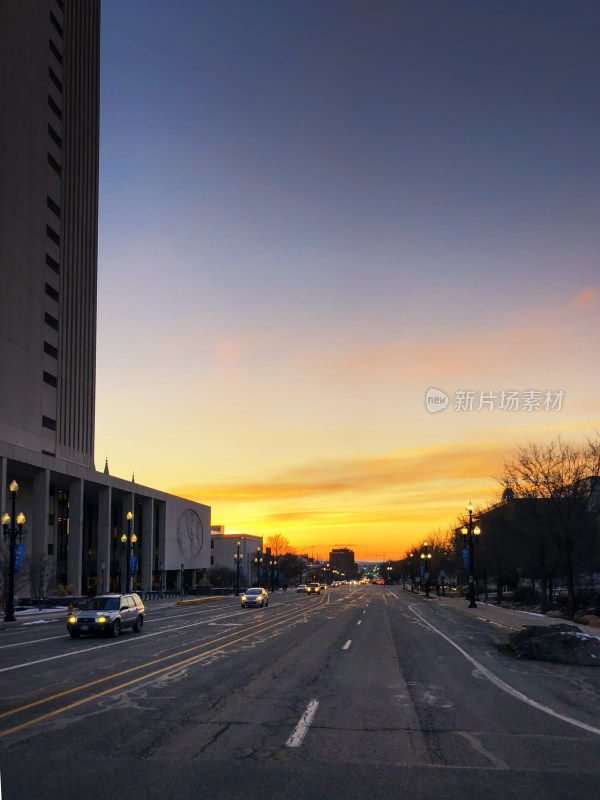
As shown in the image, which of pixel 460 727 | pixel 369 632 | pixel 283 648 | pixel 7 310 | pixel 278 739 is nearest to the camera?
pixel 278 739

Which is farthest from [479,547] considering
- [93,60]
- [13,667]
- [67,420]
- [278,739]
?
[93,60]

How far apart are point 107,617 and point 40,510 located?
4733 centimetres

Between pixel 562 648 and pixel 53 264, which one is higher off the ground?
pixel 53 264

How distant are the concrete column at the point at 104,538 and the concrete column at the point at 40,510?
1324cm

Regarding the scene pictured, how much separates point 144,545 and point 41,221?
160ft

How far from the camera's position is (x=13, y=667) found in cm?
1764

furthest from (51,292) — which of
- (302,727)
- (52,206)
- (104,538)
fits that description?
(302,727)

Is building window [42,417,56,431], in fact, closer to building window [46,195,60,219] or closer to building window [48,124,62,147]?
building window [46,195,60,219]

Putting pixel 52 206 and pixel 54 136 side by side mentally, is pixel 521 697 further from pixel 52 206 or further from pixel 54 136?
pixel 54 136

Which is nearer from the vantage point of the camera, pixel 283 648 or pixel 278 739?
pixel 278 739

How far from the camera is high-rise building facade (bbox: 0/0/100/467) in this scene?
72812 mm

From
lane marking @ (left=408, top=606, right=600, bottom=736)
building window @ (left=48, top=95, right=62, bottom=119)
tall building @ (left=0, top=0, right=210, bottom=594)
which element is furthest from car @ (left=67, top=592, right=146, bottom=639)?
building window @ (left=48, top=95, right=62, bottom=119)

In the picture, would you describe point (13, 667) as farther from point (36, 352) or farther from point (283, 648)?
point (36, 352)

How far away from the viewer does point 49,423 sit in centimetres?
8144
